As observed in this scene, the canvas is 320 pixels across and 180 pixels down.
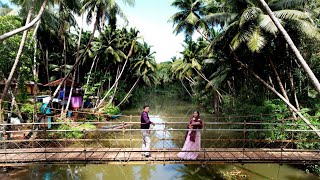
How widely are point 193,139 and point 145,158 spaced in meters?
1.56

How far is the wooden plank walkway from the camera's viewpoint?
24.7ft

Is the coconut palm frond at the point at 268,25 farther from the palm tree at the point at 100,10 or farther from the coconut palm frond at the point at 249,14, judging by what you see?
the palm tree at the point at 100,10

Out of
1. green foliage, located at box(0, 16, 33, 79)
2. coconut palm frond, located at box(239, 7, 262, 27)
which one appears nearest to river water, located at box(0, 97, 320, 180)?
green foliage, located at box(0, 16, 33, 79)

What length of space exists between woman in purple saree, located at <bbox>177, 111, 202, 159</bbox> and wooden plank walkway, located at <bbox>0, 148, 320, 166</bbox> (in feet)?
0.70

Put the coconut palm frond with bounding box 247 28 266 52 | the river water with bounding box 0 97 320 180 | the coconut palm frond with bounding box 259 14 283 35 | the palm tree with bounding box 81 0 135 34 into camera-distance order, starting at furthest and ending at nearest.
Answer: the palm tree with bounding box 81 0 135 34
the coconut palm frond with bounding box 247 28 266 52
the coconut palm frond with bounding box 259 14 283 35
the river water with bounding box 0 97 320 180

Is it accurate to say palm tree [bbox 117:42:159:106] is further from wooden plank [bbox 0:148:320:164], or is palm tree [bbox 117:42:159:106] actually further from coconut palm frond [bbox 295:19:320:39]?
wooden plank [bbox 0:148:320:164]

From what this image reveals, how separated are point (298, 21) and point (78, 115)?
1507 centimetres

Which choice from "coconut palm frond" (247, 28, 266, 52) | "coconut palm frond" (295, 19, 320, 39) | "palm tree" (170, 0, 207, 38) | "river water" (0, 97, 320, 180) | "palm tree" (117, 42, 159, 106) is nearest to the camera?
"river water" (0, 97, 320, 180)

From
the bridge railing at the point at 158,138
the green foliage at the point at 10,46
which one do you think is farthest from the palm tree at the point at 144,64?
the green foliage at the point at 10,46

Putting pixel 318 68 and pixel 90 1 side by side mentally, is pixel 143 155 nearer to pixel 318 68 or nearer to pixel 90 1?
pixel 318 68

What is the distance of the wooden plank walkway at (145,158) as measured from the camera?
7.54 m

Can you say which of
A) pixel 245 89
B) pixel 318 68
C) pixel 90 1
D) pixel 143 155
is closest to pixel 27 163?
pixel 143 155

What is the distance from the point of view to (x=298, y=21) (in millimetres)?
11422

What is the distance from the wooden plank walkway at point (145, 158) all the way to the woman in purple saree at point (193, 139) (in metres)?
0.21
